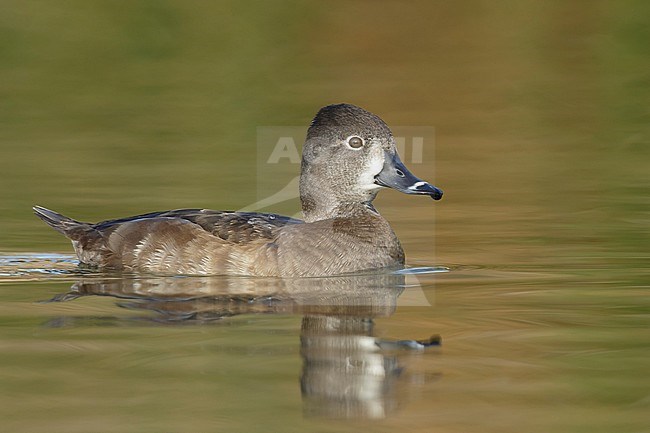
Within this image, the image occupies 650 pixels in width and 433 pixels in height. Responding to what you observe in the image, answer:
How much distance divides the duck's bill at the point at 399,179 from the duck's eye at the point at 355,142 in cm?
17

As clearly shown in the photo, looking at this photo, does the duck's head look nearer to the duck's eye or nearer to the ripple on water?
the duck's eye

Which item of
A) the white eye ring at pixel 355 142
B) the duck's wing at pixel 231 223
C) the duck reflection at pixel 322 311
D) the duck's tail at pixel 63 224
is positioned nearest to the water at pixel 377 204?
the duck reflection at pixel 322 311

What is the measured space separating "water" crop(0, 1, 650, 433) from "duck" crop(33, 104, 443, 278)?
19 cm

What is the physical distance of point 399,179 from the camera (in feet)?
25.8

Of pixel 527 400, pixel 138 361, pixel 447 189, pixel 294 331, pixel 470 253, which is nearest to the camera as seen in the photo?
pixel 527 400

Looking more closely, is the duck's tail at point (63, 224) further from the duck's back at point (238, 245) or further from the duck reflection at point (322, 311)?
the duck reflection at point (322, 311)

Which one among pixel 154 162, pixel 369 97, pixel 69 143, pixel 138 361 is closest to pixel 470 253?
pixel 138 361

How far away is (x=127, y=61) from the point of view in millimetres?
16688

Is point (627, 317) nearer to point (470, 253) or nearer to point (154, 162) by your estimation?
point (470, 253)

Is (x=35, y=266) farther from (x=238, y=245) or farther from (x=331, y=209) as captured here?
(x=331, y=209)

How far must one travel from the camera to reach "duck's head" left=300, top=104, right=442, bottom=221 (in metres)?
7.95

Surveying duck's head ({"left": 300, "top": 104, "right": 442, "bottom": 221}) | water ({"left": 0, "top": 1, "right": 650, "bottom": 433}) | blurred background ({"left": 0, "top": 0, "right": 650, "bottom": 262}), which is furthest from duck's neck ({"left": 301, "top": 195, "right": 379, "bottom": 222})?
blurred background ({"left": 0, "top": 0, "right": 650, "bottom": 262})

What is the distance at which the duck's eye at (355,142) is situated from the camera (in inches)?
314

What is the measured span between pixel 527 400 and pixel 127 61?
1240 centimetres
